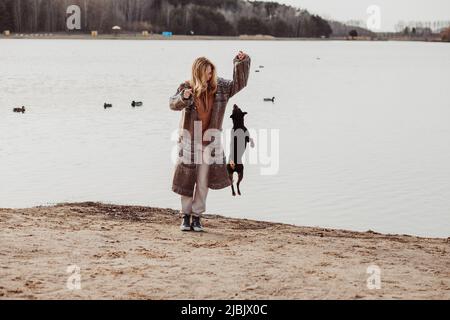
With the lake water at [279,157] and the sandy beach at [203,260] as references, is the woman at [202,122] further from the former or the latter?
the lake water at [279,157]

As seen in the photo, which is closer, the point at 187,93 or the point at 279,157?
the point at 187,93

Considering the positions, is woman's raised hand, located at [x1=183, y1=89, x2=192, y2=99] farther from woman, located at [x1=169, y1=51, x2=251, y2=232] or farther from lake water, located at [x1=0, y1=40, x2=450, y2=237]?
lake water, located at [x1=0, y1=40, x2=450, y2=237]

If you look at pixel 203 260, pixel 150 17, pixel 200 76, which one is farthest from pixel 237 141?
pixel 150 17

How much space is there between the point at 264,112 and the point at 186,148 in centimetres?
2874

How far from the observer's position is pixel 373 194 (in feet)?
52.7

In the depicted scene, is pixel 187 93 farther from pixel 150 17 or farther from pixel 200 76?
pixel 150 17

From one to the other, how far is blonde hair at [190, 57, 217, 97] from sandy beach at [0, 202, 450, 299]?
161 centimetres

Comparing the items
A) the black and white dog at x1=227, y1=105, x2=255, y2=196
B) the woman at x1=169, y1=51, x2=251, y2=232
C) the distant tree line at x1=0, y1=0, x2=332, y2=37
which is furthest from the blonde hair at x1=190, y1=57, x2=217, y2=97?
the distant tree line at x1=0, y1=0, x2=332, y2=37

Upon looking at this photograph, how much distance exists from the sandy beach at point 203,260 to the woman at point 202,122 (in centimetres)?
62

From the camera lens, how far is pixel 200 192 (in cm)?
898

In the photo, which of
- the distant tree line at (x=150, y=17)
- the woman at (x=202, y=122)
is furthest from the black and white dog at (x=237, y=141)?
the distant tree line at (x=150, y=17)

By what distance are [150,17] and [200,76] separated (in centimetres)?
16875

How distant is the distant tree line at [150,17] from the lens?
14312 cm
